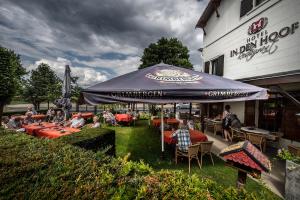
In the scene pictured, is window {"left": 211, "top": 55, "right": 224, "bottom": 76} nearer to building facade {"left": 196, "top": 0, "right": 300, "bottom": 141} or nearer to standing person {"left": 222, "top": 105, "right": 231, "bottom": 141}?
building facade {"left": 196, "top": 0, "right": 300, "bottom": 141}

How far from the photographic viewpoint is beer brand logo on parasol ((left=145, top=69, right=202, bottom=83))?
3.54 meters

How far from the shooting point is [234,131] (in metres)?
8.23

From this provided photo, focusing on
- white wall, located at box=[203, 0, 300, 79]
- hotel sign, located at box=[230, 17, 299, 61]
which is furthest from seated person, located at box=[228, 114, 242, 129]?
hotel sign, located at box=[230, 17, 299, 61]

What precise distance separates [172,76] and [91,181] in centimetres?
262

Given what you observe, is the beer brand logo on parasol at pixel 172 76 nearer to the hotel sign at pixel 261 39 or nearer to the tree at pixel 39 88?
the hotel sign at pixel 261 39

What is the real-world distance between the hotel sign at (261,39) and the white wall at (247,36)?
0.14 metres

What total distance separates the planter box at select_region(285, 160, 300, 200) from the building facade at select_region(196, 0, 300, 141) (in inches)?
75.7

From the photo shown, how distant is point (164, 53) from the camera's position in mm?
24078

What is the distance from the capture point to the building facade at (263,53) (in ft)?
22.2

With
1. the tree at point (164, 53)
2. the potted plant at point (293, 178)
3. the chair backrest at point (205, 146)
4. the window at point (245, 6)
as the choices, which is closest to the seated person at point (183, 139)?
the chair backrest at point (205, 146)

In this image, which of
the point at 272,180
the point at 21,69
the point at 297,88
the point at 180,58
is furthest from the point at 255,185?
the point at 21,69

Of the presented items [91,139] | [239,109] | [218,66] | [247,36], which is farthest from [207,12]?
[91,139]

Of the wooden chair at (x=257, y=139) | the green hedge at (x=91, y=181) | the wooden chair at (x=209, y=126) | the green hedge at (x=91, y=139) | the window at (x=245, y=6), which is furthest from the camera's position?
the wooden chair at (x=209, y=126)

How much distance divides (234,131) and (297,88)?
3.08m
